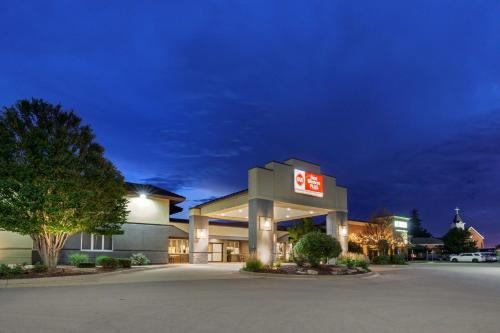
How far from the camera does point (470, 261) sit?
164 ft

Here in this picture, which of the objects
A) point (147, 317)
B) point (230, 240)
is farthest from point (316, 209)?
point (147, 317)

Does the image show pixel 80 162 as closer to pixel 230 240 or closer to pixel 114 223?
pixel 114 223

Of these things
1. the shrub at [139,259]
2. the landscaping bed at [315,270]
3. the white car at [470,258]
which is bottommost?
the white car at [470,258]

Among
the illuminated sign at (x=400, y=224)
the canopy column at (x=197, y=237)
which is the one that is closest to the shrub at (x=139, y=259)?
the canopy column at (x=197, y=237)

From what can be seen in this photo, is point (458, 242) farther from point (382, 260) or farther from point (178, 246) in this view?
point (178, 246)

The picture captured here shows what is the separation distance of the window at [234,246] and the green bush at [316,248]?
21.4 metres

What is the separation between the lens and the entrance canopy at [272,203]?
2697cm

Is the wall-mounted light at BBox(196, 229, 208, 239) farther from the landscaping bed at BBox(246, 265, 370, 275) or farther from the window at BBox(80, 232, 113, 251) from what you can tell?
the landscaping bed at BBox(246, 265, 370, 275)

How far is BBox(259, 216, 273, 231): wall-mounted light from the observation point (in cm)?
2679

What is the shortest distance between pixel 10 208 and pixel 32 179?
1495 mm

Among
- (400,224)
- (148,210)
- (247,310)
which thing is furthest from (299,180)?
(400,224)

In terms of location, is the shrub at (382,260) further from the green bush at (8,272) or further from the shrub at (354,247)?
the green bush at (8,272)

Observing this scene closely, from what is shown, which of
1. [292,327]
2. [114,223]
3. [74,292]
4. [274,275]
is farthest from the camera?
[114,223]

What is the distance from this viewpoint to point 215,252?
4181 centimetres
